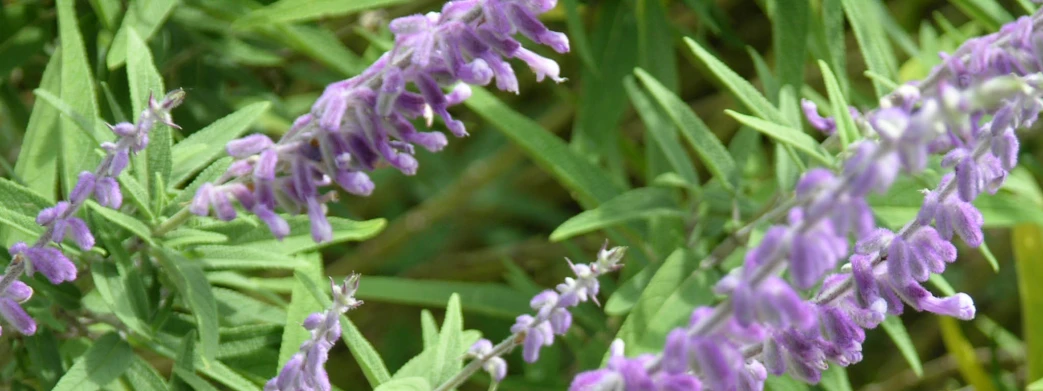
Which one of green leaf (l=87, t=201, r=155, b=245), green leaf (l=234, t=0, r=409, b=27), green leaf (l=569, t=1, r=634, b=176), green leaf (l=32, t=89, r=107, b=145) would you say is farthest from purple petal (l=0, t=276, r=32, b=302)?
green leaf (l=569, t=1, r=634, b=176)

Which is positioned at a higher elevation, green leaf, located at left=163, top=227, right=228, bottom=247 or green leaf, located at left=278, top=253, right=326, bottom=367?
green leaf, located at left=163, top=227, right=228, bottom=247

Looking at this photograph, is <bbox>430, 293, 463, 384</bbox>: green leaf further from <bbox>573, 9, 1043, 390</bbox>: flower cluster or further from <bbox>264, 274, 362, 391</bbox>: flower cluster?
<bbox>573, 9, 1043, 390</bbox>: flower cluster

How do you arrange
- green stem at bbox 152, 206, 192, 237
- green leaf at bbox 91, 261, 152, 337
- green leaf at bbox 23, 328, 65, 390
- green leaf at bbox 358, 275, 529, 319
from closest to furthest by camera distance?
green stem at bbox 152, 206, 192, 237 < green leaf at bbox 91, 261, 152, 337 < green leaf at bbox 23, 328, 65, 390 < green leaf at bbox 358, 275, 529, 319

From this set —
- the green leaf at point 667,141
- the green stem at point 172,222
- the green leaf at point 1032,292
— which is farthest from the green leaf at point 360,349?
the green leaf at point 1032,292

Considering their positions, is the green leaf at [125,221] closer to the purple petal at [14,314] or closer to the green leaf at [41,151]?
the purple petal at [14,314]

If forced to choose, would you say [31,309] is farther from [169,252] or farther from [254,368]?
[254,368]

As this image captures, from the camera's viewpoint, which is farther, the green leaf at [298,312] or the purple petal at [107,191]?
the green leaf at [298,312]

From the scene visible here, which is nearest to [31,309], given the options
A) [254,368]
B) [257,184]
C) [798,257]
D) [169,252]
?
[169,252]
